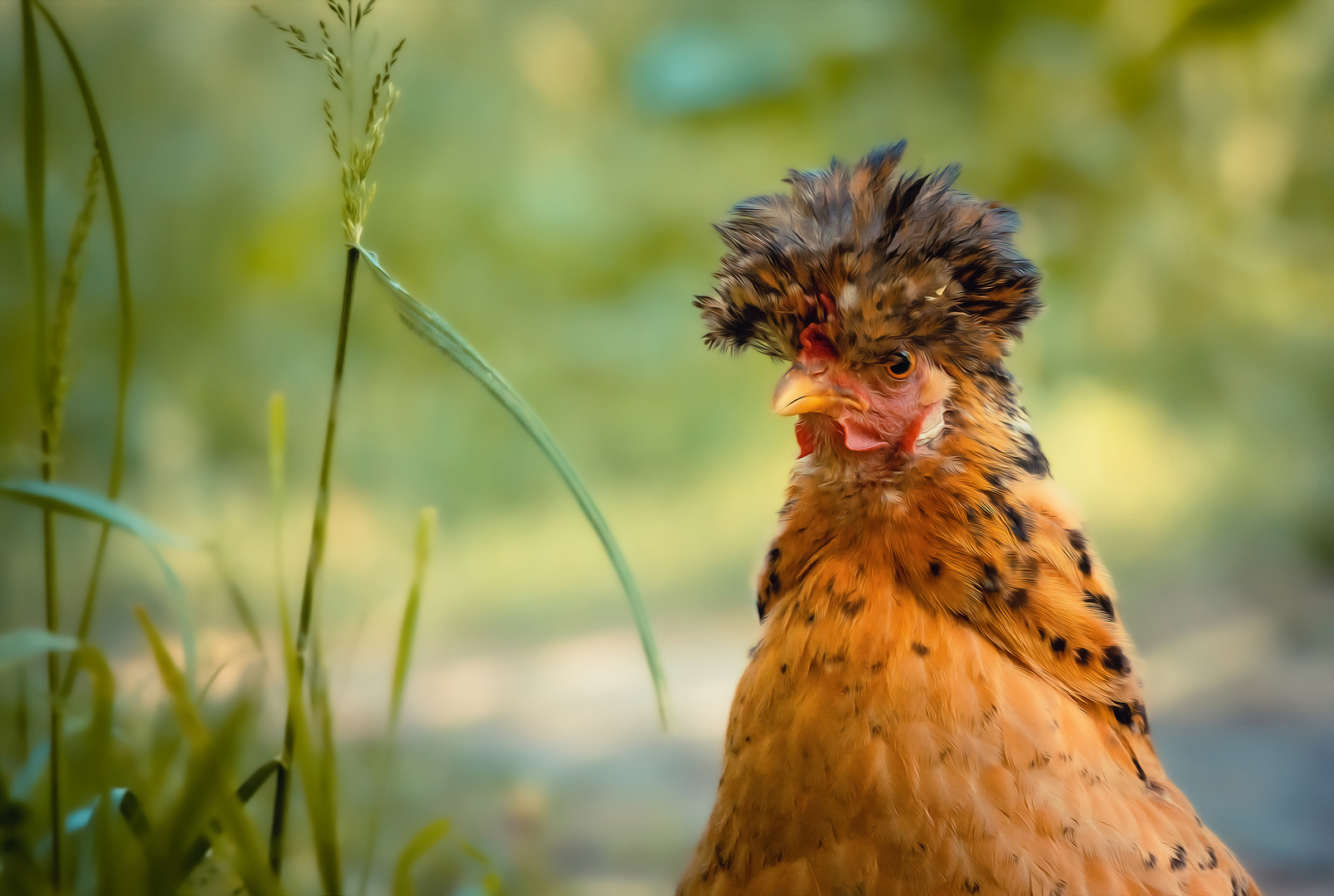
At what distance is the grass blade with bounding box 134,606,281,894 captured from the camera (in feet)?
1.64

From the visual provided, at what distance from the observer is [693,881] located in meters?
0.70

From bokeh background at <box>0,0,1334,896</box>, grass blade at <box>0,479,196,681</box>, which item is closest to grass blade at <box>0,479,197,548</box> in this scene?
grass blade at <box>0,479,196,681</box>

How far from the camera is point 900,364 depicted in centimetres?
64

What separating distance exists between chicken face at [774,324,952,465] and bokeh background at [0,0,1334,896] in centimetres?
92

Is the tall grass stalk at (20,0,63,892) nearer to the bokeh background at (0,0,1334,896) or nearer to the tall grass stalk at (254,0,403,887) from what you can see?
the tall grass stalk at (254,0,403,887)

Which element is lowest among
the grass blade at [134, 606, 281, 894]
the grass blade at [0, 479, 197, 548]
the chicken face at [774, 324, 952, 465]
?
the grass blade at [134, 606, 281, 894]

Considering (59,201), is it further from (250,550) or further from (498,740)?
(498,740)

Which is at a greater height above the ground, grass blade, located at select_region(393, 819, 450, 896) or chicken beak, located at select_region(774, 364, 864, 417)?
chicken beak, located at select_region(774, 364, 864, 417)

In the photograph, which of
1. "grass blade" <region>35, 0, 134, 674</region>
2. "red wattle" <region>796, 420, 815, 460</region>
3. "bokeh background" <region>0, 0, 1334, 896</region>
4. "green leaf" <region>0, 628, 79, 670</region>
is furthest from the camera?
"bokeh background" <region>0, 0, 1334, 896</region>

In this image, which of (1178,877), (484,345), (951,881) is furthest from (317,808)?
(484,345)

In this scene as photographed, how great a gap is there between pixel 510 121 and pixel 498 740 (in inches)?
39.8

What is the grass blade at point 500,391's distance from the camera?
1.82 feet

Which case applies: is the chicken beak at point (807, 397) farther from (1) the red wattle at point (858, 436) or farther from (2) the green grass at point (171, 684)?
(2) the green grass at point (171, 684)

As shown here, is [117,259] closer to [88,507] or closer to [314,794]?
[88,507]
